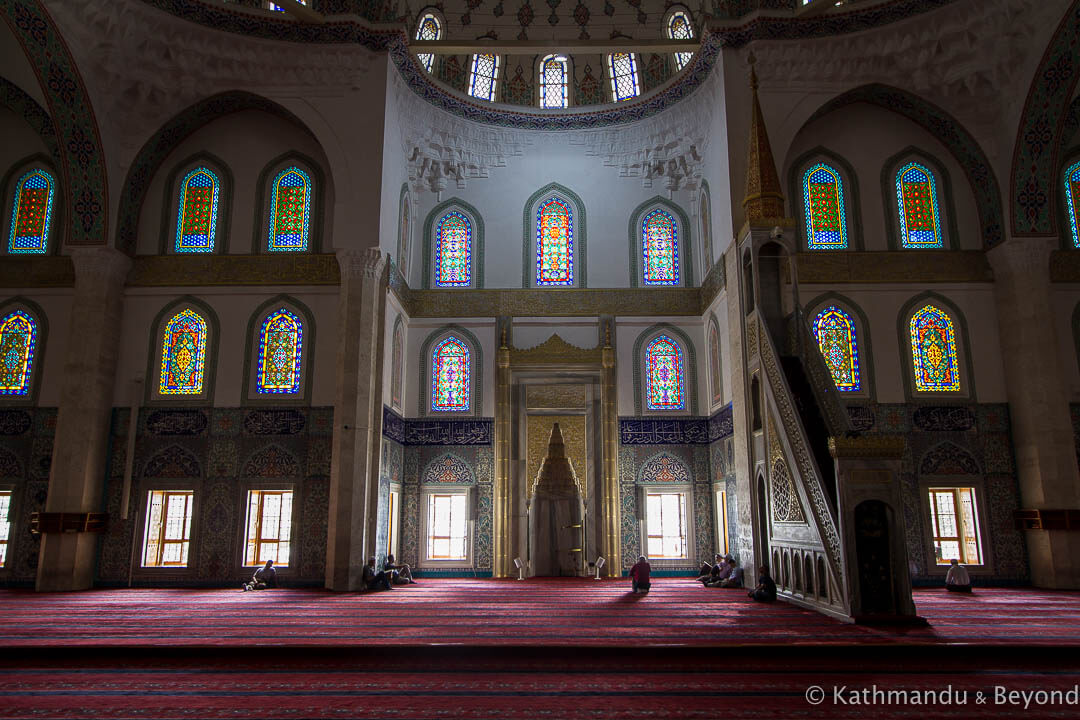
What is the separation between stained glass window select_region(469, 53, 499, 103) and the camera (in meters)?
12.6

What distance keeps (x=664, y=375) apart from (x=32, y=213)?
367 inches

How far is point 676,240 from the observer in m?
12.2

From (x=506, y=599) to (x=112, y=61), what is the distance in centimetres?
819

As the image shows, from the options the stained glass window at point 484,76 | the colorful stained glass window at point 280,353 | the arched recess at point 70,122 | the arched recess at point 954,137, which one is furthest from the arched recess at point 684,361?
the arched recess at point 70,122

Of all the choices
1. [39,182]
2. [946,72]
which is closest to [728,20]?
[946,72]

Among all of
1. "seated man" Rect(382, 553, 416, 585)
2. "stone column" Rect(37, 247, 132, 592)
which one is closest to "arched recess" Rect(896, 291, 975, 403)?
"seated man" Rect(382, 553, 416, 585)

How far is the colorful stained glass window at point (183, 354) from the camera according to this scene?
33.3ft

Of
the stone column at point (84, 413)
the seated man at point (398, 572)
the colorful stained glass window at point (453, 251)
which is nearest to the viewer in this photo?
the stone column at point (84, 413)

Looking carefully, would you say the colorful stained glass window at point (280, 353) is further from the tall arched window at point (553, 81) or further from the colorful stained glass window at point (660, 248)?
the tall arched window at point (553, 81)

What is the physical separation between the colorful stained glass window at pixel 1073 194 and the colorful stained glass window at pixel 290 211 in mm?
10527

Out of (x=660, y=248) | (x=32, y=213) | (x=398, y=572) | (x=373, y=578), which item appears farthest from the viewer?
(x=660, y=248)

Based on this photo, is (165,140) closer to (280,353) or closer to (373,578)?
(280,353)

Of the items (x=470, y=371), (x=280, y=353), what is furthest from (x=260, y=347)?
(x=470, y=371)

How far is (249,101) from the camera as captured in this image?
10406 millimetres
